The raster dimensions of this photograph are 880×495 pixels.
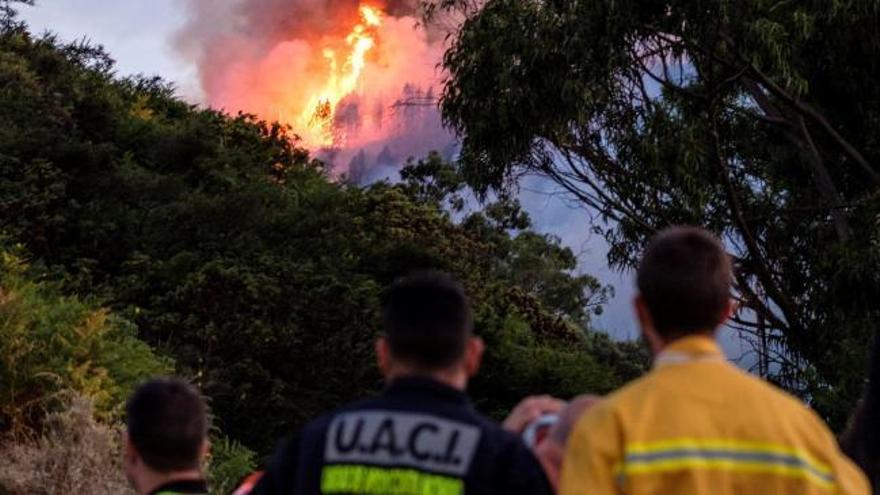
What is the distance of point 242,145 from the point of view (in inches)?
853

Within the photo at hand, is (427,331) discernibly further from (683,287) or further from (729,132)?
(729,132)

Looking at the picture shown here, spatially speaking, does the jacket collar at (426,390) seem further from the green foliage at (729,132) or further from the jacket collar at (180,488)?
the green foliage at (729,132)

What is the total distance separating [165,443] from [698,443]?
1477mm

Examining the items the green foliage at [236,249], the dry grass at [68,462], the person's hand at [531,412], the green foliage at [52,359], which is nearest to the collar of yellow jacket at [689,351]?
the person's hand at [531,412]

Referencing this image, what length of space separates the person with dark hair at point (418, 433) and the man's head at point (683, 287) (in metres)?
0.40

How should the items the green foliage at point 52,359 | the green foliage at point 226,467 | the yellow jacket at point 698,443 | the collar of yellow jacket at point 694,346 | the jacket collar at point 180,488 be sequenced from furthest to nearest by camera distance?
the green foliage at point 226,467, the green foliage at point 52,359, the jacket collar at point 180,488, the collar of yellow jacket at point 694,346, the yellow jacket at point 698,443

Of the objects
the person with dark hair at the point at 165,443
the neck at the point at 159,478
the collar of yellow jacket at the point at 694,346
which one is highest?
the collar of yellow jacket at the point at 694,346

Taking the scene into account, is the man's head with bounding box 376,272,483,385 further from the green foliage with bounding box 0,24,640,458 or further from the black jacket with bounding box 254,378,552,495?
the green foliage with bounding box 0,24,640,458

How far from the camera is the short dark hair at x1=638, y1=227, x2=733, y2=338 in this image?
2.39 m

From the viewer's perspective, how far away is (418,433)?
2514 mm

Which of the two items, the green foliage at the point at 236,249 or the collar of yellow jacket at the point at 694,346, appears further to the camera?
the green foliage at the point at 236,249

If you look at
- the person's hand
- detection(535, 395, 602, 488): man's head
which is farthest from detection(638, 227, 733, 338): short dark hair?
the person's hand

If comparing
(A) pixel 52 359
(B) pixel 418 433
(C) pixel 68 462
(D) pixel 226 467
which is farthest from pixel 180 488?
(D) pixel 226 467

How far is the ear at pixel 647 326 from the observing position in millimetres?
2443
